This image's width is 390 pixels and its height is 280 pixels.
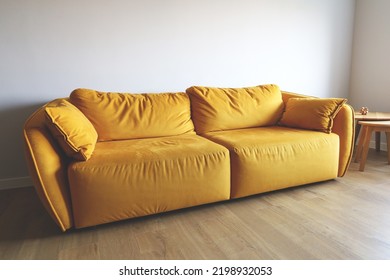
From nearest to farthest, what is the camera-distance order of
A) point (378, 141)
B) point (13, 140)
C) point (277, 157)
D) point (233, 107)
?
point (277, 157) < point (13, 140) < point (233, 107) < point (378, 141)

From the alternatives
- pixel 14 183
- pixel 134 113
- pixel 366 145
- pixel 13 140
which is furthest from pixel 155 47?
pixel 366 145

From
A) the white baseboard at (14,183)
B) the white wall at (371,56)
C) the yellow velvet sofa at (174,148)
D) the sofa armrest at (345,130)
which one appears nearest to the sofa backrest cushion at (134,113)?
the yellow velvet sofa at (174,148)

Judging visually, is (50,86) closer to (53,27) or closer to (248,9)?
(53,27)

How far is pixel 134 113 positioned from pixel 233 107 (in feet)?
2.83

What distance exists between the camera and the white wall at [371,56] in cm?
307

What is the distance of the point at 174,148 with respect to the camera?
5.89 ft

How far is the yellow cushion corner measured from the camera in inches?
85.9

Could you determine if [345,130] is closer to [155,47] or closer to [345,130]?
[345,130]

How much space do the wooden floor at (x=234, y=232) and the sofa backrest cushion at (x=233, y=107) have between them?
2.29 feet

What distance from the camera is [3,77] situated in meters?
2.15

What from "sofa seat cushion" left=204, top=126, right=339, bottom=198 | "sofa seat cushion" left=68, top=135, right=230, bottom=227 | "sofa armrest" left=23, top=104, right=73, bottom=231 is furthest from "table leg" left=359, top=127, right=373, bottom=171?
"sofa armrest" left=23, top=104, right=73, bottom=231

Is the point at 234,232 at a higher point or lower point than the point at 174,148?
lower

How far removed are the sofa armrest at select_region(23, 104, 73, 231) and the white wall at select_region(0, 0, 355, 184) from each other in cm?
84

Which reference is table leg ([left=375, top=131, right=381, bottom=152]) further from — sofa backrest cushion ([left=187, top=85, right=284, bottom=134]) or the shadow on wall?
the shadow on wall
